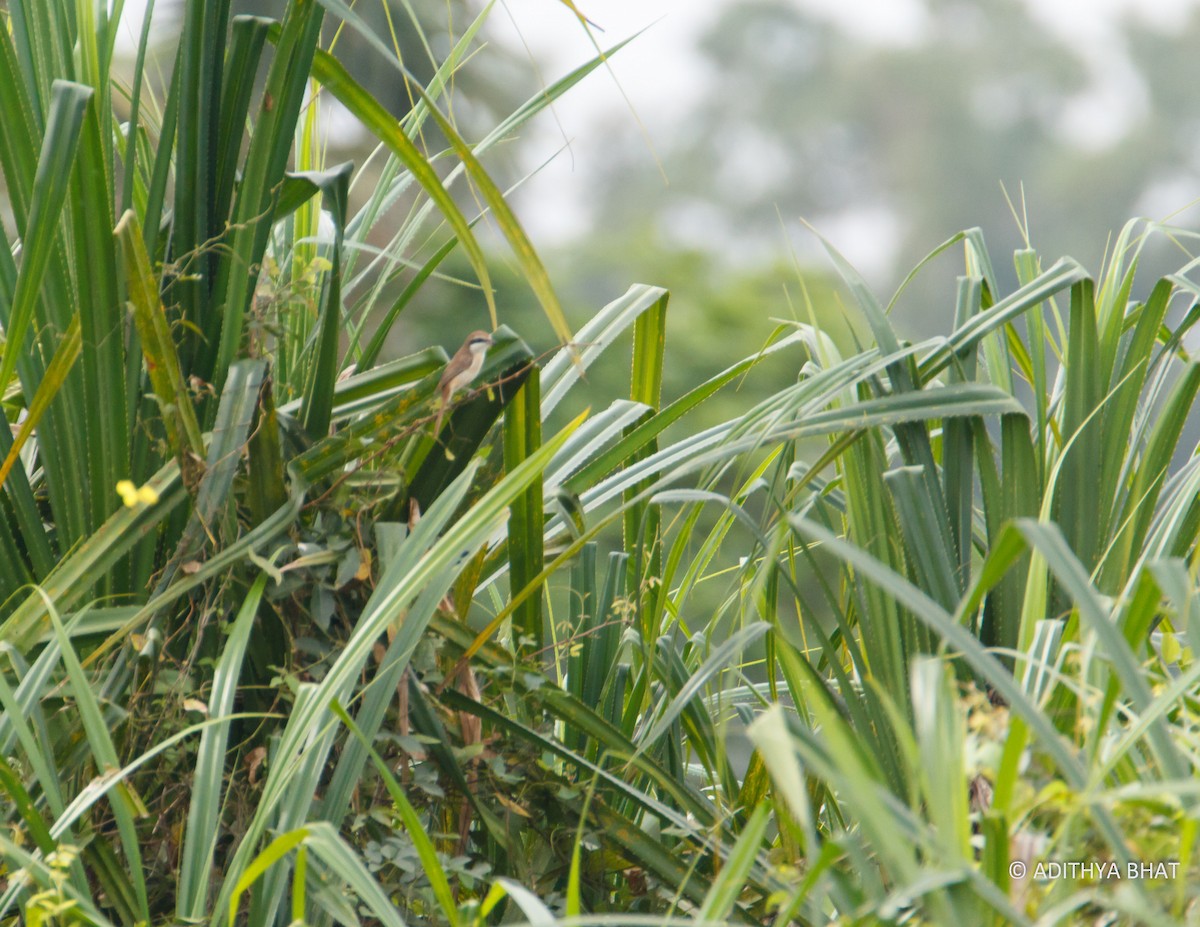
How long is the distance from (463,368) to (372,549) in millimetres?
98

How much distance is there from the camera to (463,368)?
0.55 meters

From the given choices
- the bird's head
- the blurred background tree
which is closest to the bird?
the bird's head

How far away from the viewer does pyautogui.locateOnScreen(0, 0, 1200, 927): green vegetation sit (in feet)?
1.57

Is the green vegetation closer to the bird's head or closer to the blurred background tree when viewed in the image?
the bird's head

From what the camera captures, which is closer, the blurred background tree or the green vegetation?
the green vegetation

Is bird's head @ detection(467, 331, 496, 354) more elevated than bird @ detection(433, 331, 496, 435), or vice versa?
bird's head @ detection(467, 331, 496, 354)

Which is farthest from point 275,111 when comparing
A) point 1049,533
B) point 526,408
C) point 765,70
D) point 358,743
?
point 765,70

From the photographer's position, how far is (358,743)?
50 centimetres

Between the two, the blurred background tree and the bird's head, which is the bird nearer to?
the bird's head

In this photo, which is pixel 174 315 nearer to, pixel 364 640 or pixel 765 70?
pixel 364 640

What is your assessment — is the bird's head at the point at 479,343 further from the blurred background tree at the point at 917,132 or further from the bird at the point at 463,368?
the blurred background tree at the point at 917,132

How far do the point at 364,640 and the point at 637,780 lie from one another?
25 cm

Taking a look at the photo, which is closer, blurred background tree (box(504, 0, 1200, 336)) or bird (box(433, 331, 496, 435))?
bird (box(433, 331, 496, 435))

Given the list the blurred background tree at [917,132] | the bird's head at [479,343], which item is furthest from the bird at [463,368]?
the blurred background tree at [917,132]
